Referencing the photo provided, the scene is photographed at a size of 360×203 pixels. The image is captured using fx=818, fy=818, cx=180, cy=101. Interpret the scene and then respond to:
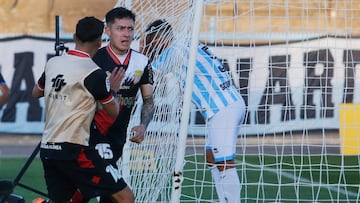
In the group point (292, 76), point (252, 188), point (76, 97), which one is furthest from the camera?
point (292, 76)

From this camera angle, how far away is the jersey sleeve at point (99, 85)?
5.52m

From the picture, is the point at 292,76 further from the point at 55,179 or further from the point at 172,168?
the point at 55,179

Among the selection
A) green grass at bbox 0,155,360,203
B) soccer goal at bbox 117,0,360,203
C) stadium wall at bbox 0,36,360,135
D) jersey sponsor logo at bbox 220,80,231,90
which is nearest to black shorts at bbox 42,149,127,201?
soccer goal at bbox 117,0,360,203

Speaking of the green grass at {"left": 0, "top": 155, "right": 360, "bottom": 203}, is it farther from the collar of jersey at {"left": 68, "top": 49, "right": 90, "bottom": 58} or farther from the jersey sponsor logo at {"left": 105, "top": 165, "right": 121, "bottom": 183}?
the collar of jersey at {"left": 68, "top": 49, "right": 90, "bottom": 58}

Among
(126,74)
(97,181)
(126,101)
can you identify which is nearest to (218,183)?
(126,101)

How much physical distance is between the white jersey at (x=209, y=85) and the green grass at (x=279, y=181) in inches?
25.7

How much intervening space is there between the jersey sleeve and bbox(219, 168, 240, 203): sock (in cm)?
204

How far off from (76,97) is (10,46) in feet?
35.9

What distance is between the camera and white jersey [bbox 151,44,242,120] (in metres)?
7.34

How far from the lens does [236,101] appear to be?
7395 millimetres

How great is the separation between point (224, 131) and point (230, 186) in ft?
1.61

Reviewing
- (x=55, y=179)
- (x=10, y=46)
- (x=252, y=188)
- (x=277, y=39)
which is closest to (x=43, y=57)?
(x=10, y=46)

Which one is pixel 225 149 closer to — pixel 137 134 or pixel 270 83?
pixel 137 134

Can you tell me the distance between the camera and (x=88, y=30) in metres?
5.60
